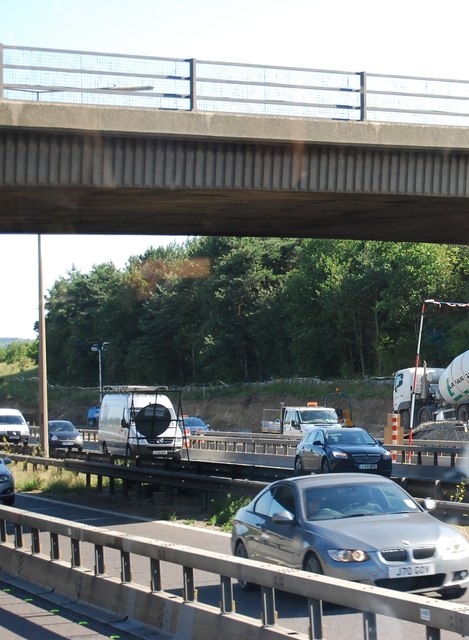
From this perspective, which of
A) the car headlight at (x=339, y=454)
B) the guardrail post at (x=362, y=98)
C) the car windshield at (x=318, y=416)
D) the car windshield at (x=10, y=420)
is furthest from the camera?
the car windshield at (x=10, y=420)

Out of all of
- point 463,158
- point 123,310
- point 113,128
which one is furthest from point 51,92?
point 123,310

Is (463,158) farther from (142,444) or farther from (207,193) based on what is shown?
(142,444)

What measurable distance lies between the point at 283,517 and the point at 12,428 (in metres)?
42.0

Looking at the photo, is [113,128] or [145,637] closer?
[145,637]

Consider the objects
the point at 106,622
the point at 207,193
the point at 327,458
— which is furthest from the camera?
the point at 327,458

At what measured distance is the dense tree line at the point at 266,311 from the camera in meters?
83.8

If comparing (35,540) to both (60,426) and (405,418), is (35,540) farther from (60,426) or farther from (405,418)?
(405,418)

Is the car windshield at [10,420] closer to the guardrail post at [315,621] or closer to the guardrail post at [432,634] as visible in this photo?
the guardrail post at [315,621]

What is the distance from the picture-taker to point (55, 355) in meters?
150

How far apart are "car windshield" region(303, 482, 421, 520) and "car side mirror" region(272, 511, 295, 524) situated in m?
0.25

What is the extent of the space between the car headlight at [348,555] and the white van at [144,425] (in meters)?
21.7

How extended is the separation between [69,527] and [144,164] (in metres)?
8.46

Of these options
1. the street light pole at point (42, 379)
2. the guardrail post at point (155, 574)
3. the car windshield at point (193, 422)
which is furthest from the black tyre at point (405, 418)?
the guardrail post at point (155, 574)

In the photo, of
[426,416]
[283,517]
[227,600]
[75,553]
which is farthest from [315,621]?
[426,416]
